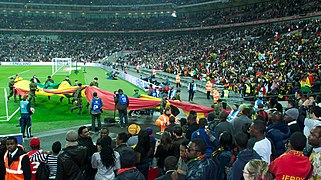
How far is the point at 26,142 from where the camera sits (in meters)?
11.9

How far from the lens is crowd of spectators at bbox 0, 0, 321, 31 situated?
190 feet

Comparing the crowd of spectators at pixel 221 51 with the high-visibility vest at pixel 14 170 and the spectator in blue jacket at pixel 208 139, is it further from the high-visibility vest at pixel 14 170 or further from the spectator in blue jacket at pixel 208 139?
the high-visibility vest at pixel 14 170

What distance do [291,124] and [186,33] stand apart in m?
62.8

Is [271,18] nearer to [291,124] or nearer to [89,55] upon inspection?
[89,55]

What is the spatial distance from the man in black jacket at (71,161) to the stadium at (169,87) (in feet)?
0.13

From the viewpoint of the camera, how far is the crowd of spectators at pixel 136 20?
57769mm

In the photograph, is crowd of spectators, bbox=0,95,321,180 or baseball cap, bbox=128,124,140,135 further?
baseball cap, bbox=128,124,140,135

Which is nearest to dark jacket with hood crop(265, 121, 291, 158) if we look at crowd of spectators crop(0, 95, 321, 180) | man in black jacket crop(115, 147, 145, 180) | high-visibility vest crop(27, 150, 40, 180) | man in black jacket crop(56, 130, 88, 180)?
crowd of spectators crop(0, 95, 321, 180)

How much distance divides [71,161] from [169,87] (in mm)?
18009

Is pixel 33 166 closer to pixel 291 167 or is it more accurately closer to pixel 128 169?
pixel 128 169

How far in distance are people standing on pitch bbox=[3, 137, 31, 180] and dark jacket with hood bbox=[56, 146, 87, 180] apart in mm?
801

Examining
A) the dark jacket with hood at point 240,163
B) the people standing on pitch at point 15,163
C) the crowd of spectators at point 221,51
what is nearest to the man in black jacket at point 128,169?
the dark jacket with hood at point 240,163

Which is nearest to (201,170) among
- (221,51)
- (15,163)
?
(15,163)

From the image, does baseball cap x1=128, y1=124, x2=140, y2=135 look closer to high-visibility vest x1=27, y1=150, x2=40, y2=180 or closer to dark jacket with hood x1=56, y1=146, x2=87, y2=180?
dark jacket with hood x1=56, y1=146, x2=87, y2=180
